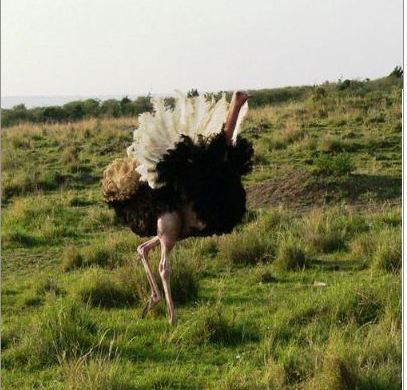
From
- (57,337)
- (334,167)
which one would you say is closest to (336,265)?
(57,337)

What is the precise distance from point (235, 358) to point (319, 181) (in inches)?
252

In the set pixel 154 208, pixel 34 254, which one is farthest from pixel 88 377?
pixel 34 254

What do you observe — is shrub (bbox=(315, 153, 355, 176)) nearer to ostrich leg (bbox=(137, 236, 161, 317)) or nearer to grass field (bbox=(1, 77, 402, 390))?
grass field (bbox=(1, 77, 402, 390))

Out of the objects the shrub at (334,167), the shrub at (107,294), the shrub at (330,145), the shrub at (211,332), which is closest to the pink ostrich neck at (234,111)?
the shrub at (211,332)

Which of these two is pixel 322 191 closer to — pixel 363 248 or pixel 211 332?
pixel 363 248

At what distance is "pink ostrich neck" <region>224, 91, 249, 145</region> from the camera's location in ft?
17.3

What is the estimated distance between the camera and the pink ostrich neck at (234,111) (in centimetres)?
526

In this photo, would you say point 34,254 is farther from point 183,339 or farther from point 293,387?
point 293,387

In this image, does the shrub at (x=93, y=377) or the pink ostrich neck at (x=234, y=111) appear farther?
the pink ostrich neck at (x=234, y=111)

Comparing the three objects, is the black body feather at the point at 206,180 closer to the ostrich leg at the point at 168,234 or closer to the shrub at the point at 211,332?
the ostrich leg at the point at 168,234

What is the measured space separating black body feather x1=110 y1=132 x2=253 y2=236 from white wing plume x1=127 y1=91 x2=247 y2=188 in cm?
7

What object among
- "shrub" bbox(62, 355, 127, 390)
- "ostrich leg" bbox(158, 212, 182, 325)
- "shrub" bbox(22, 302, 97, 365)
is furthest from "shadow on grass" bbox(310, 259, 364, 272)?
"shrub" bbox(62, 355, 127, 390)

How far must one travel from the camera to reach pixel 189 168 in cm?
504

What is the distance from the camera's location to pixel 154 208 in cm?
535
